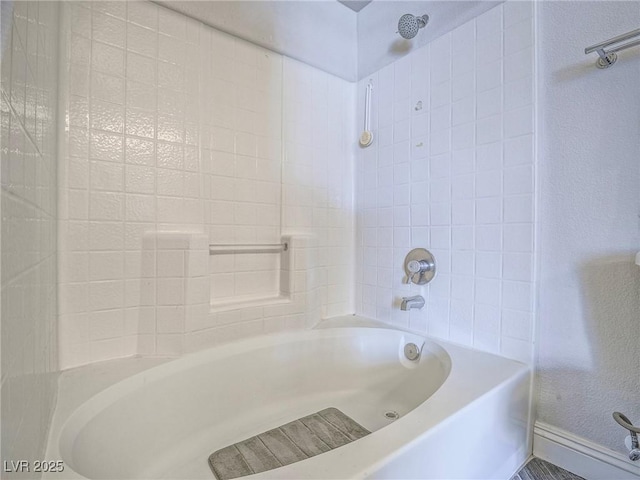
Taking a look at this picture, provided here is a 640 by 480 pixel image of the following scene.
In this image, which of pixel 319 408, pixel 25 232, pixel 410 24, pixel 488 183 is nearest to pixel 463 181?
pixel 488 183

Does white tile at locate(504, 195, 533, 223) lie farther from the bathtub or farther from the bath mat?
the bath mat

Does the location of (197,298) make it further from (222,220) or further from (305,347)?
(305,347)

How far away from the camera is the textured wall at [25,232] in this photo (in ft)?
1.26

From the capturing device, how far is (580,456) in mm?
988

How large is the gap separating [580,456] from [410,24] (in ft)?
5.96

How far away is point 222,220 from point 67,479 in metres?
0.93

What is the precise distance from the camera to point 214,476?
950 mm

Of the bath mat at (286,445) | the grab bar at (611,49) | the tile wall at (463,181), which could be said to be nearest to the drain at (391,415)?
the bath mat at (286,445)

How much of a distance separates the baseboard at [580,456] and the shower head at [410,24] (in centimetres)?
171

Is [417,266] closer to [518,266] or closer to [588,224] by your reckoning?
[518,266]

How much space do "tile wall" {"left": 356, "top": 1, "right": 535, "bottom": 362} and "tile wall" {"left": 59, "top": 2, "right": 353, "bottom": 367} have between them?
41cm

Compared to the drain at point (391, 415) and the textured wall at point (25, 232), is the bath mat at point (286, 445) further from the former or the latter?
the textured wall at point (25, 232)

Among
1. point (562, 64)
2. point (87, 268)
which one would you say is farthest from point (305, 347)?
point (562, 64)

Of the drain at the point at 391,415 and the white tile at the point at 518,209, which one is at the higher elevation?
the white tile at the point at 518,209
